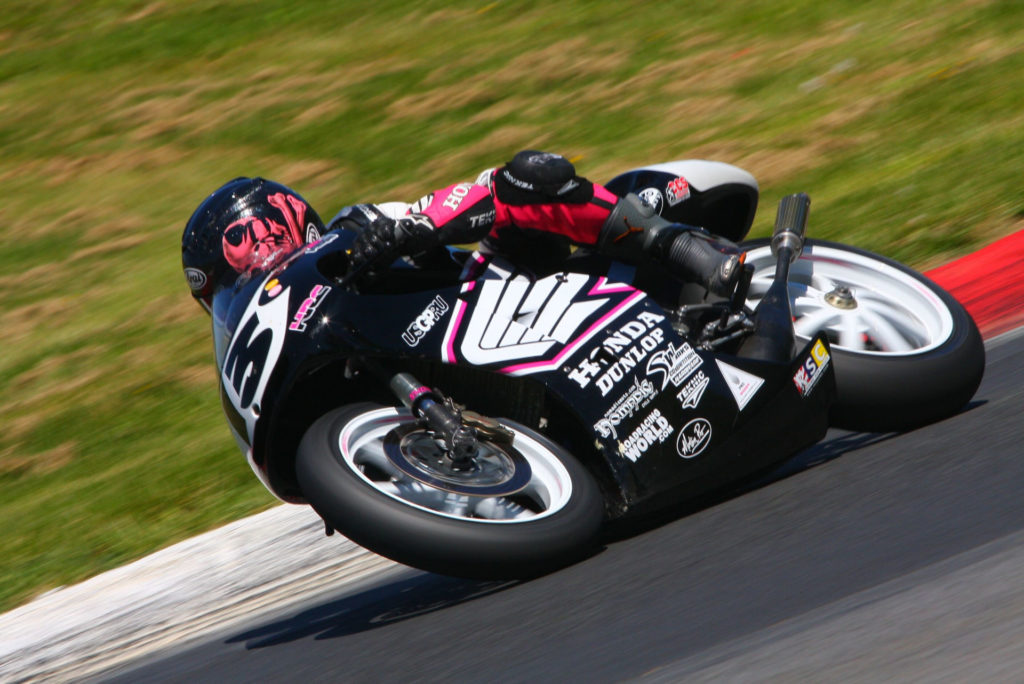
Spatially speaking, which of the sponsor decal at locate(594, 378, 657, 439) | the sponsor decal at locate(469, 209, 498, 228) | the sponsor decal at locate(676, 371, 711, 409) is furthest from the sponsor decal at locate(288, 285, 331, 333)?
the sponsor decal at locate(676, 371, 711, 409)

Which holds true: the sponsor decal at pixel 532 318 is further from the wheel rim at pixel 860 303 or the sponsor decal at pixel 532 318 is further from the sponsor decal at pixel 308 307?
the wheel rim at pixel 860 303

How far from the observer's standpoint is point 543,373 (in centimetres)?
384

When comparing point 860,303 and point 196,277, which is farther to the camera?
point 860,303

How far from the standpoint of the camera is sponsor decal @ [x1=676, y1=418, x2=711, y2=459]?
152 inches

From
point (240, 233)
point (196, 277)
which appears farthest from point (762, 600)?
point (196, 277)

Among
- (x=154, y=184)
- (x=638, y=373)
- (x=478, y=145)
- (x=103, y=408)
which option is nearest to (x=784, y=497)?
(x=638, y=373)

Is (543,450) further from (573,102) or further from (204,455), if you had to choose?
(573,102)

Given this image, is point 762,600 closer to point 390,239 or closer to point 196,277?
point 390,239

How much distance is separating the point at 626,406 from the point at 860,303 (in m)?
1.38

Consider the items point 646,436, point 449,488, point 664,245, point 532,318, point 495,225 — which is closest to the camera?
point 449,488

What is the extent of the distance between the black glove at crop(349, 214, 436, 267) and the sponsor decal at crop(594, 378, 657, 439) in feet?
2.51

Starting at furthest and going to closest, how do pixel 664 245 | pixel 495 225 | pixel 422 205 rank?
pixel 664 245, pixel 495 225, pixel 422 205

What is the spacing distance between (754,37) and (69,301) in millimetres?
5946

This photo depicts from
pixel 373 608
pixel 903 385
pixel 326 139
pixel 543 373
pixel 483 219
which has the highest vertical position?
pixel 483 219
